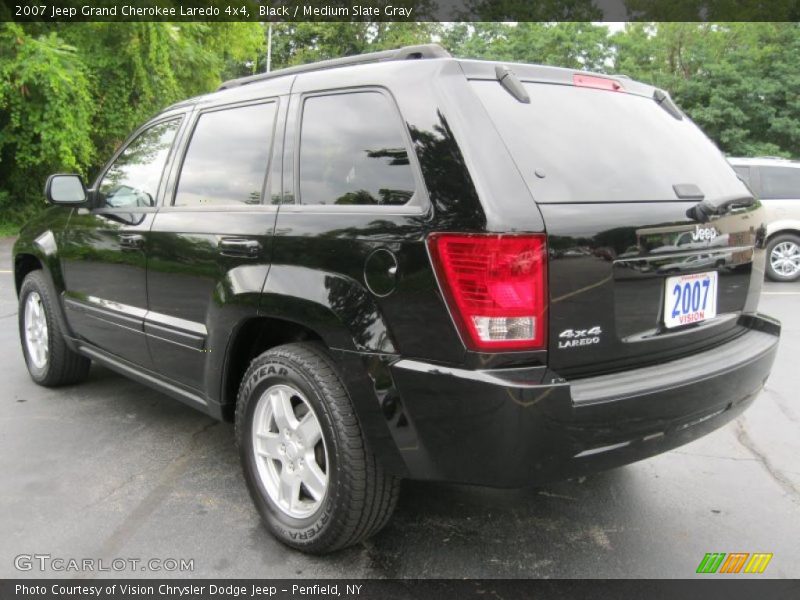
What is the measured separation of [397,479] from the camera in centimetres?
252

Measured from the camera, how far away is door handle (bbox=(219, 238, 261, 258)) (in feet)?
9.29

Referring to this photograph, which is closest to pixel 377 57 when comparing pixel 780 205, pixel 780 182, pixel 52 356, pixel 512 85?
pixel 512 85

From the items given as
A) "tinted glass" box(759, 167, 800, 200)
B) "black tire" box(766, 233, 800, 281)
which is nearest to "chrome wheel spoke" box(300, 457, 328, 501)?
"black tire" box(766, 233, 800, 281)

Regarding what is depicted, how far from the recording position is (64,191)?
4156mm

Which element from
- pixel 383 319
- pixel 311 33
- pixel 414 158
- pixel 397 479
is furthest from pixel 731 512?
pixel 311 33

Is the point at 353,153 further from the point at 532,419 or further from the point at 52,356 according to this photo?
the point at 52,356

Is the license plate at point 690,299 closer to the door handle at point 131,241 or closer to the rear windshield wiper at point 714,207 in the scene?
the rear windshield wiper at point 714,207

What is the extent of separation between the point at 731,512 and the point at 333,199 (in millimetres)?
2234

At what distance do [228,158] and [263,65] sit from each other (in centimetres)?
4010

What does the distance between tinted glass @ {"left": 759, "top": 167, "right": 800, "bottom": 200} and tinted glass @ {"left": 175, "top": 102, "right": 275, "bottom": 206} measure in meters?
9.72

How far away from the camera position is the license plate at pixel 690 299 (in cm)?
250

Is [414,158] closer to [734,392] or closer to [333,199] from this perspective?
[333,199]

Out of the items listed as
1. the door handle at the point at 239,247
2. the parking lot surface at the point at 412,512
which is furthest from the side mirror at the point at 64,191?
the door handle at the point at 239,247

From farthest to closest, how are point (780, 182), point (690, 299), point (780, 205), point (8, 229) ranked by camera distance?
point (8, 229) → point (780, 182) → point (780, 205) → point (690, 299)
